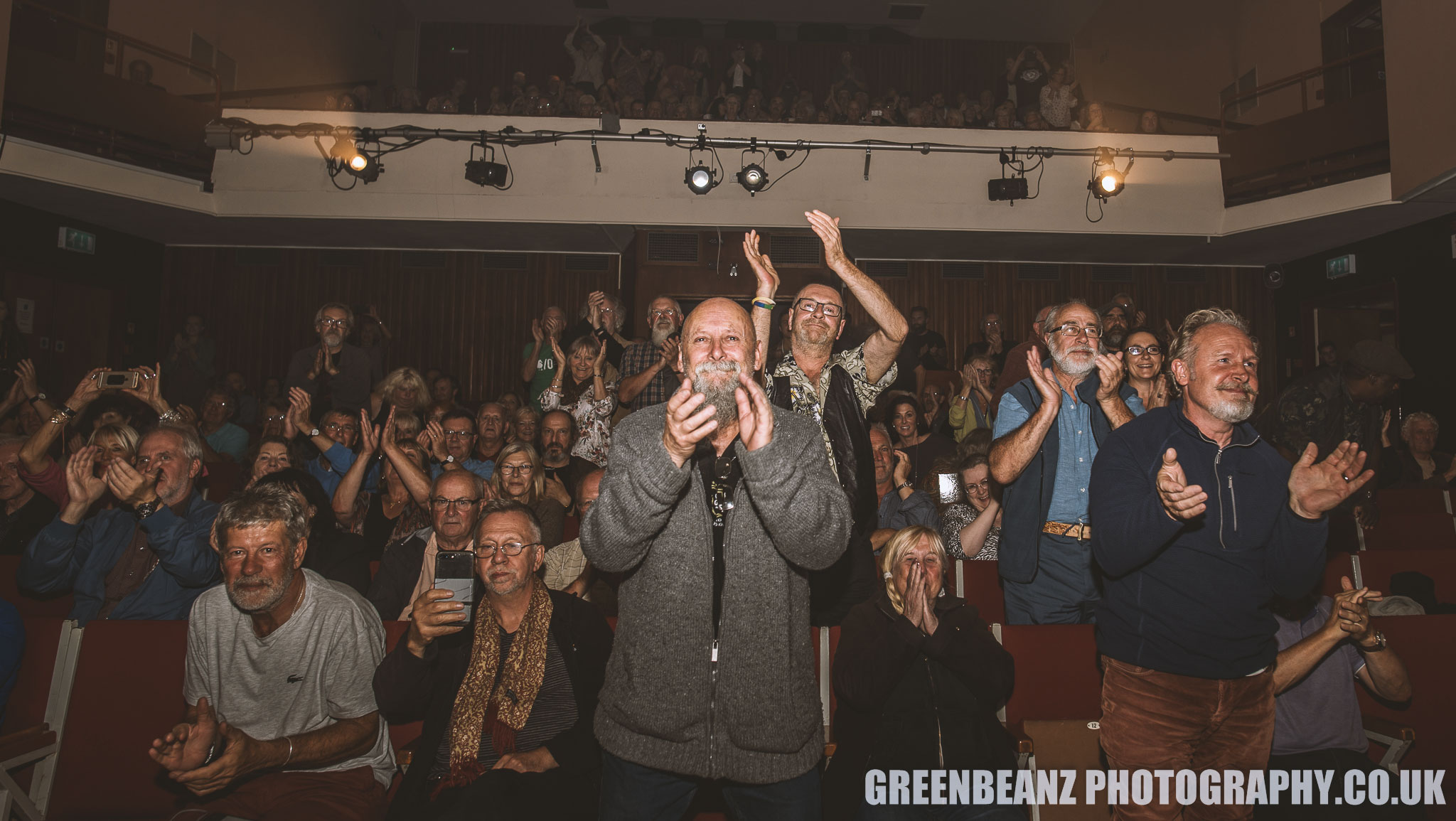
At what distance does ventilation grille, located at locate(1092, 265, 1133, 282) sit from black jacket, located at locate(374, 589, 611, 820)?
882 cm

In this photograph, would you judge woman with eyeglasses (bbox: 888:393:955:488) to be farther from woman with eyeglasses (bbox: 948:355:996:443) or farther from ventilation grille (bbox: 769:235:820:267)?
ventilation grille (bbox: 769:235:820:267)

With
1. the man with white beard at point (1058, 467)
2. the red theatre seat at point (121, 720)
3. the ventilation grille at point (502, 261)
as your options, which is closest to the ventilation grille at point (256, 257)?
the ventilation grille at point (502, 261)

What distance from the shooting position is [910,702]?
7.13 ft

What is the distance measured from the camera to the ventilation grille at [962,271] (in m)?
9.56

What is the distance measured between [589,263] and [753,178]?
8.59 feet

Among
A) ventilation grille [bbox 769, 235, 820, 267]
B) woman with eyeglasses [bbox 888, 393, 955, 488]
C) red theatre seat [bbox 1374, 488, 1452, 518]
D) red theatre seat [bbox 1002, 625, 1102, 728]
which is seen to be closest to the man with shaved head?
red theatre seat [bbox 1002, 625, 1102, 728]

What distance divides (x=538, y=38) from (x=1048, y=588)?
1114 cm

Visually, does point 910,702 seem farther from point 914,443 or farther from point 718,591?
point 914,443

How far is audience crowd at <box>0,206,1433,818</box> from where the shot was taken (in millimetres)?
1514

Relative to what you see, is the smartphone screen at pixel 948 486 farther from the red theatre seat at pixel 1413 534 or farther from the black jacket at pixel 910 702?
the red theatre seat at pixel 1413 534

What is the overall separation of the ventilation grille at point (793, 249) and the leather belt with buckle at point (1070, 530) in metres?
6.30

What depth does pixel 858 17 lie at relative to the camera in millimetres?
11289

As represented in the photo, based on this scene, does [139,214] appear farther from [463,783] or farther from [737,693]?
[737,693]

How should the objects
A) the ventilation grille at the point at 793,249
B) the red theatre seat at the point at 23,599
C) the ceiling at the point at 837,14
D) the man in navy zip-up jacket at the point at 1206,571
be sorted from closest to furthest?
the man in navy zip-up jacket at the point at 1206,571 < the red theatre seat at the point at 23,599 < the ventilation grille at the point at 793,249 < the ceiling at the point at 837,14
